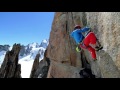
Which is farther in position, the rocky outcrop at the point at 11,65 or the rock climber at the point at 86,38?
the rocky outcrop at the point at 11,65

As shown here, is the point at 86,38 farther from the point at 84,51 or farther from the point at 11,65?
the point at 11,65

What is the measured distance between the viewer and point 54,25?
21.1 meters

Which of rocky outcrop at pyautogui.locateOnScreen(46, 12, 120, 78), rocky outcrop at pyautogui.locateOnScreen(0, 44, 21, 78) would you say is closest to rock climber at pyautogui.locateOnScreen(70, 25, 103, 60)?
rocky outcrop at pyautogui.locateOnScreen(46, 12, 120, 78)

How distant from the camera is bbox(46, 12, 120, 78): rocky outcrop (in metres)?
12.6

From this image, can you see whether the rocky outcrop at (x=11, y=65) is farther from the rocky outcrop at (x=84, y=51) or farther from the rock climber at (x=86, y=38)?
the rock climber at (x=86, y=38)

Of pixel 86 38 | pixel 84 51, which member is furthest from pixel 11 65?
pixel 86 38

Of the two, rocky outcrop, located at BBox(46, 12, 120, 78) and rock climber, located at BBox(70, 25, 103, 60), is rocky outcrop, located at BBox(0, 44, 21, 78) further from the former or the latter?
rock climber, located at BBox(70, 25, 103, 60)

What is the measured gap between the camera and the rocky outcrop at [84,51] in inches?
495

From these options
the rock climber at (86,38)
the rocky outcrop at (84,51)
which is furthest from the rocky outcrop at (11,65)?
the rock climber at (86,38)

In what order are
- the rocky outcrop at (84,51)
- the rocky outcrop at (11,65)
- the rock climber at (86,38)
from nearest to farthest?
the rock climber at (86,38), the rocky outcrop at (84,51), the rocky outcrop at (11,65)

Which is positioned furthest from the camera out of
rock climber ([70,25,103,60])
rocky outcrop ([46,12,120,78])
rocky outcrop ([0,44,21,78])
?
rocky outcrop ([0,44,21,78])

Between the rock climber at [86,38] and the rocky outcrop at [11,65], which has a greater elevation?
the rocky outcrop at [11,65]

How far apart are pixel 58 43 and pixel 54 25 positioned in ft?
5.79
